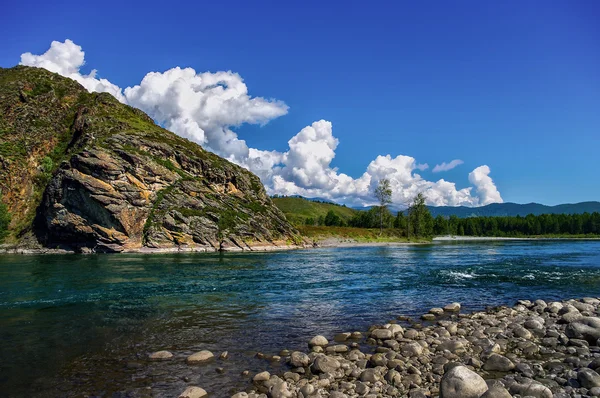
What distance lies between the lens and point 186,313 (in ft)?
73.3

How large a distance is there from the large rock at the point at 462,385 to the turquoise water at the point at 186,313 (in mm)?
6150

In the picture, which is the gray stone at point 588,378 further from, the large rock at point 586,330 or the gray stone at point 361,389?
the gray stone at point 361,389

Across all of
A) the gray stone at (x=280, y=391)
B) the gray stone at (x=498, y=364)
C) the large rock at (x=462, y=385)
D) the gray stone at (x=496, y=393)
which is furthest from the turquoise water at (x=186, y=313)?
the gray stone at (x=496, y=393)

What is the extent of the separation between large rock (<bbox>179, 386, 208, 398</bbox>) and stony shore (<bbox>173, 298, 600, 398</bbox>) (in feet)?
0.09

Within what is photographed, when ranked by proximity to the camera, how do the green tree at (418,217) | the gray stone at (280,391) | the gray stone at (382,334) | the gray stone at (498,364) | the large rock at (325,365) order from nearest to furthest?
the gray stone at (280,391)
the gray stone at (498,364)
the large rock at (325,365)
the gray stone at (382,334)
the green tree at (418,217)

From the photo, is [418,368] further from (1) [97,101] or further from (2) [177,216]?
(1) [97,101]

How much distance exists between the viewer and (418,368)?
12.5m

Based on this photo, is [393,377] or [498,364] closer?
[393,377]

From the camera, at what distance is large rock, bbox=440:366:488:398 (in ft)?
31.1

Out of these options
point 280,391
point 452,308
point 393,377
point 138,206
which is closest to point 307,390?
point 280,391

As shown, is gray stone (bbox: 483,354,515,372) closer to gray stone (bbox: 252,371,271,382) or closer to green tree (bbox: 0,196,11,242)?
gray stone (bbox: 252,371,271,382)

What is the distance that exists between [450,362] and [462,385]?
341cm

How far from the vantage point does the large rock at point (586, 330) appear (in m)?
14.9

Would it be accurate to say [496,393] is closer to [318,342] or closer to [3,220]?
[318,342]
